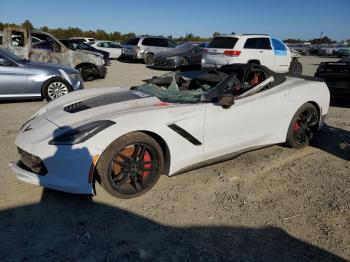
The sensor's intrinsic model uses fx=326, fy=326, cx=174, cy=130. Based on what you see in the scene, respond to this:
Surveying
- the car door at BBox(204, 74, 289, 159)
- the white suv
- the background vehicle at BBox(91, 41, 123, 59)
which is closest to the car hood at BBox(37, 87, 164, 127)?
the car door at BBox(204, 74, 289, 159)

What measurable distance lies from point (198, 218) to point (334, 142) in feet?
11.2

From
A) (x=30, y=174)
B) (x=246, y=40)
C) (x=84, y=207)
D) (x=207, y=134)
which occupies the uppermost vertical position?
(x=246, y=40)

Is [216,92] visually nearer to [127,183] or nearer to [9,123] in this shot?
[127,183]

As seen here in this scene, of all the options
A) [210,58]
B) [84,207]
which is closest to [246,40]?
[210,58]

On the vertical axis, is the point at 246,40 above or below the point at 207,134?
above

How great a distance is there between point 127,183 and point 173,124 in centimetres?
79

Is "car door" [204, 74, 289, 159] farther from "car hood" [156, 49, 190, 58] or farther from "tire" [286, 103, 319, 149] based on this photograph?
"car hood" [156, 49, 190, 58]

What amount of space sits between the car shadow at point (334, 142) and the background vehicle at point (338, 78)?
6.63ft

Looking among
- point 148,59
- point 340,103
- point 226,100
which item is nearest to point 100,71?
point 148,59

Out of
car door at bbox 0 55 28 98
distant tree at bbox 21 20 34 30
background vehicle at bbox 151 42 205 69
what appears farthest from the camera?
distant tree at bbox 21 20 34 30

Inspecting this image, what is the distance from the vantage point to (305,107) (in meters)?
4.77

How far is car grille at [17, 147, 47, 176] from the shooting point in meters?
3.13

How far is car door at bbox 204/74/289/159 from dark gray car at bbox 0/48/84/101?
17.3 feet

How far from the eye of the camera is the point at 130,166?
333 cm
